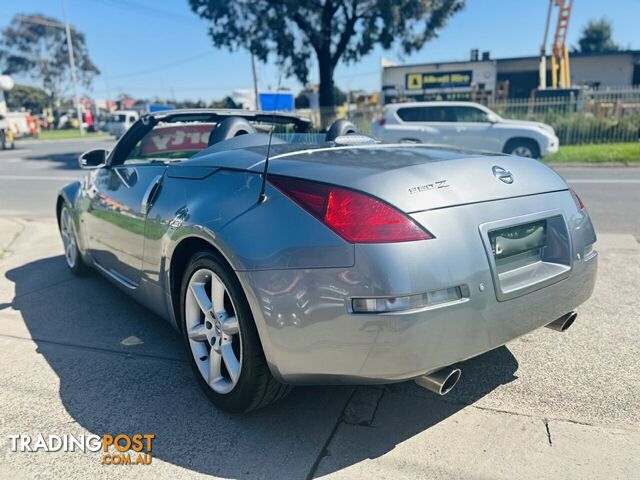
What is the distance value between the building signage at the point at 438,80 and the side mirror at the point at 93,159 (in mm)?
35960

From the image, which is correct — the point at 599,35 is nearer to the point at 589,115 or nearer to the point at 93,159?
the point at 589,115

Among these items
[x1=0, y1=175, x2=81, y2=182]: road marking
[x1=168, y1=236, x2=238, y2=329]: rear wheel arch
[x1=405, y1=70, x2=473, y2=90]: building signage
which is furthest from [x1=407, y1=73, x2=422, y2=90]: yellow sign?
[x1=168, y1=236, x2=238, y2=329]: rear wheel arch

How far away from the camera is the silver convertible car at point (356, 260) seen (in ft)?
6.61

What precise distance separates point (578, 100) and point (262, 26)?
12479 mm

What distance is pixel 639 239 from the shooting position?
599cm

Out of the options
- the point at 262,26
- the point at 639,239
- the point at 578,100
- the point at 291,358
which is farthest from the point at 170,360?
the point at 262,26

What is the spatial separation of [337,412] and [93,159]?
298 cm

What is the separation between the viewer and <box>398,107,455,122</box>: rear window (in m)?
14.9

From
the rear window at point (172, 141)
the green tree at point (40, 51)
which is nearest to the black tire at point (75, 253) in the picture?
the rear window at point (172, 141)

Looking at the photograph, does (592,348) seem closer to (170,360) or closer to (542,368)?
(542,368)

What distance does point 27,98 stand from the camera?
7000cm

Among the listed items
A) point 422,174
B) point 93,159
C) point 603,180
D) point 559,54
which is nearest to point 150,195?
point 93,159

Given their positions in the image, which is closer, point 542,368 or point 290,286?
point 290,286

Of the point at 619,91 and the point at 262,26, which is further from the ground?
the point at 262,26
